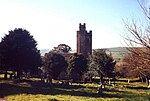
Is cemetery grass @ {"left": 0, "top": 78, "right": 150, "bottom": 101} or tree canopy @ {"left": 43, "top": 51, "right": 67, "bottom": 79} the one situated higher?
tree canopy @ {"left": 43, "top": 51, "right": 67, "bottom": 79}

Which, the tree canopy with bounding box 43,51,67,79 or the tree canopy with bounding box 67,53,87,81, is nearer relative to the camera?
the tree canopy with bounding box 43,51,67,79

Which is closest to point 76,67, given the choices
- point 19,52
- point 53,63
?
point 53,63

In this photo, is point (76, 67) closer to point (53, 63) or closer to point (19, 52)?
point (53, 63)

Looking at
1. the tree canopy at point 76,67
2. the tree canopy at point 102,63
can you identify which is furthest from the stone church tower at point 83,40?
the tree canopy at point 102,63

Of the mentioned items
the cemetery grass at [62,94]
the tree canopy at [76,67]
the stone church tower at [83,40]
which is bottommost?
the cemetery grass at [62,94]

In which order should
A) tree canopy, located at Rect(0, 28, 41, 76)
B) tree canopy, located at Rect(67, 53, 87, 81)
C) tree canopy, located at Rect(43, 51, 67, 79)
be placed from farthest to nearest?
tree canopy, located at Rect(67, 53, 87, 81) → tree canopy, located at Rect(43, 51, 67, 79) → tree canopy, located at Rect(0, 28, 41, 76)

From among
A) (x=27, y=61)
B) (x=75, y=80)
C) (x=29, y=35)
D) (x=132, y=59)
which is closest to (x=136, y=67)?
(x=132, y=59)

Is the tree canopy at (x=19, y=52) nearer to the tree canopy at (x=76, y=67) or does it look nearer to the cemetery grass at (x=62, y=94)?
the tree canopy at (x=76, y=67)

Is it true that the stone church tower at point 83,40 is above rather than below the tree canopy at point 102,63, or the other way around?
above

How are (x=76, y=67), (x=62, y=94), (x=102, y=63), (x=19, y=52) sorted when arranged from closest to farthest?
(x=62, y=94) → (x=19, y=52) → (x=102, y=63) → (x=76, y=67)

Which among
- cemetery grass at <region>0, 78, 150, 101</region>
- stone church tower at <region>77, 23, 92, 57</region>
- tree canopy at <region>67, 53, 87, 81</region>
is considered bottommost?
cemetery grass at <region>0, 78, 150, 101</region>

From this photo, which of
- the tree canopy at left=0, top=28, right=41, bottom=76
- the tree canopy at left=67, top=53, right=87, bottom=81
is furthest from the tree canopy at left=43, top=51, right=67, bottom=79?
the tree canopy at left=67, top=53, right=87, bottom=81

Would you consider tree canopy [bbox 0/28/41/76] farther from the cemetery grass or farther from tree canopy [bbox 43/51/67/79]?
the cemetery grass

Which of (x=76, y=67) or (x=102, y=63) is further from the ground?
(x=102, y=63)
